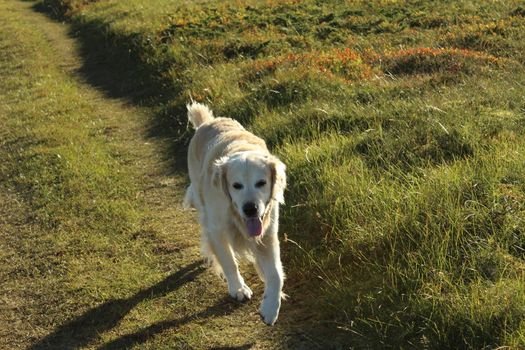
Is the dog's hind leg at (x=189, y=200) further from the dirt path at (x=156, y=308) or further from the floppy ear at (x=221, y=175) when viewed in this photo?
the floppy ear at (x=221, y=175)

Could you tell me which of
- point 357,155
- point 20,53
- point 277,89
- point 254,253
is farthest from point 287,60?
point 20,53

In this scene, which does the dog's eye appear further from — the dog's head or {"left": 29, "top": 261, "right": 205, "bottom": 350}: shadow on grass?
{"left": 29, "top": 261, "right": 205, "bottom": 350}: shadow on grass

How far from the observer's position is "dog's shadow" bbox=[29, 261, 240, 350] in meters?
4.18

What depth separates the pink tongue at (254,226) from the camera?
4133 millimetres

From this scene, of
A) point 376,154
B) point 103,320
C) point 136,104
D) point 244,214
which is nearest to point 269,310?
point 244,214

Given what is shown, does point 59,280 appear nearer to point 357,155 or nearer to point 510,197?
point 357,155

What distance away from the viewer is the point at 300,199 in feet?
18.6

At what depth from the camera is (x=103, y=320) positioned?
4449mm

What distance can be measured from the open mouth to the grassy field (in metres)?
0.76

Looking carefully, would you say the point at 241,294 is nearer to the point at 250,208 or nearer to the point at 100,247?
the point at 250,208

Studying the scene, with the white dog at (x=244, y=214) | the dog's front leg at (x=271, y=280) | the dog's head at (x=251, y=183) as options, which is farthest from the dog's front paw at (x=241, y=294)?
the dog's head at (x=251, y=183)

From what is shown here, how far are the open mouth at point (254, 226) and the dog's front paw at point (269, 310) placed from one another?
0.49 m

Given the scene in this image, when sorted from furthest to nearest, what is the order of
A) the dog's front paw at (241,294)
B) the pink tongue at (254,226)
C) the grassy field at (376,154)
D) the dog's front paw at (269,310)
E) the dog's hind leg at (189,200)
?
the dog's hind leg at (189,200) → the dog's front paw at (241,294) → the pink tongue at (254,226) → the dog's front paw at (269,310) → the grassy field at (376,154)

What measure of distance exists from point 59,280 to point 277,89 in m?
5.18
